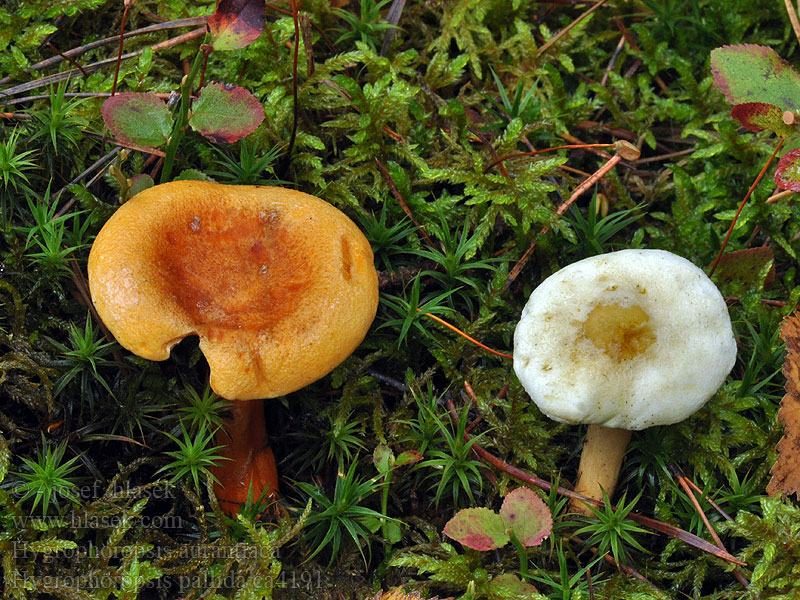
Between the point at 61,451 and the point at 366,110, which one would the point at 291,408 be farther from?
the point at 366,110

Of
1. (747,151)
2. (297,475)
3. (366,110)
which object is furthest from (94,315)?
(747,151)

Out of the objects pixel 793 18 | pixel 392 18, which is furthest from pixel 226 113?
pixel 793 18

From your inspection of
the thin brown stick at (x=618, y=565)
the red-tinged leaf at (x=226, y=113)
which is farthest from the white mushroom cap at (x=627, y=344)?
the red-tinged leaf at (x=226, y=113)

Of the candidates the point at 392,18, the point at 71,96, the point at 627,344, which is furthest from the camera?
the point at 392,18

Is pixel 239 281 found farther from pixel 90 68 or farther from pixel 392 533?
pixel 90 68

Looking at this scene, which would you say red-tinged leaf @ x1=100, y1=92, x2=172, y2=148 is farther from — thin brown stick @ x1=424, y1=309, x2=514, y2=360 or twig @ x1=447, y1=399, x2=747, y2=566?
twig @ x1=447, y1=399, x2=747, y2=566

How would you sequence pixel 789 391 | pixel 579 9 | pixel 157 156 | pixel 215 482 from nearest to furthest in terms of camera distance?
pixel 789 391
pixel 215 482
pixel 157 156
pixel 579 9

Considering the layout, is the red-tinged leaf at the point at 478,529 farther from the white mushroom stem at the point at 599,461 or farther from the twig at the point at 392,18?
the twig at the point at 392,18

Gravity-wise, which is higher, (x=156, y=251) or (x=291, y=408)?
(x=156, y=251)
